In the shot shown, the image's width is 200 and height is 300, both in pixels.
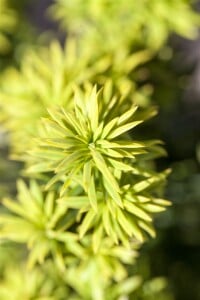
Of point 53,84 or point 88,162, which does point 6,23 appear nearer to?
point 53,84

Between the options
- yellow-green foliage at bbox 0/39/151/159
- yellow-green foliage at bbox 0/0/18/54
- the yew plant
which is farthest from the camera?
yellow-green foliage at bbox 0/0/18/54

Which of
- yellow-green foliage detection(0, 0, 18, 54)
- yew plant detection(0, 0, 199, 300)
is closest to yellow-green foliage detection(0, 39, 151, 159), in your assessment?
yew plant detection(0, 0, 199, 300)

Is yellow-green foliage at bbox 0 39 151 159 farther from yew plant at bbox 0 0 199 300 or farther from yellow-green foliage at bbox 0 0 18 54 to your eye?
yellow-green foliage at bbox 0 0 18 54

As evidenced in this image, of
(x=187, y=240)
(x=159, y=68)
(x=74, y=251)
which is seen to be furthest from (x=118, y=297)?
(x=159, y=68)

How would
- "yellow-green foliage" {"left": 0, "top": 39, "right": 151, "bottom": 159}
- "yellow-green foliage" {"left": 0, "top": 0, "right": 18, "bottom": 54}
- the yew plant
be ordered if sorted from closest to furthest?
the yew plant → "yellow-green foliage" {"left": 0, "top": 39, "right": 151, "bottom": 159} → "yellow-green foliage" {"left": 0, "top": 0, "right": 18, "bottom": 54}

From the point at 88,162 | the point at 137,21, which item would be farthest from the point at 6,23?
the point at 88,162

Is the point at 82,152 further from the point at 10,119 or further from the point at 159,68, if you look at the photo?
the point at 159,68

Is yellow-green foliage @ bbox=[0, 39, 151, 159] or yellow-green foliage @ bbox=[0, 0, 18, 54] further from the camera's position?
yellow-green foliage @ bbox=[0, 0, 18, 54]

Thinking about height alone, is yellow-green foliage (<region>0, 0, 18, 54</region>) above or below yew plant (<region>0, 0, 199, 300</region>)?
above

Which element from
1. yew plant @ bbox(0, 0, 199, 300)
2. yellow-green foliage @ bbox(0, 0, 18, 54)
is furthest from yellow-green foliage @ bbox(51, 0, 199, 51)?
yellow-green foliage @ bbox(0, 0, 18, 54)
